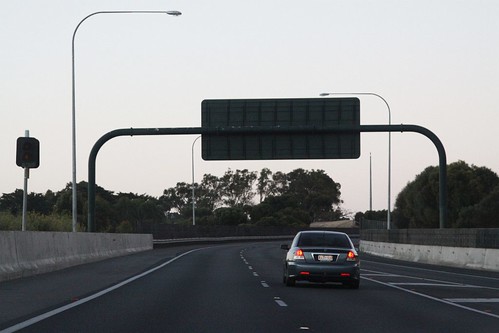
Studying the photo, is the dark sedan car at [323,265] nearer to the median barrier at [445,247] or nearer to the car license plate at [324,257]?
the car license plate at [324,257]

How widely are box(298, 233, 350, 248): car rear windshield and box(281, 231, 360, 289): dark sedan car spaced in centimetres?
10

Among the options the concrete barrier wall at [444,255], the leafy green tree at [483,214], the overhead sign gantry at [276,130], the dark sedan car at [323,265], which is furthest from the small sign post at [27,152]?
the leafy green tree at [483,214]

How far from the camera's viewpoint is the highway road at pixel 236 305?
A: 14562 mm

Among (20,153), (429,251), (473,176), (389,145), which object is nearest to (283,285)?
(20,153)

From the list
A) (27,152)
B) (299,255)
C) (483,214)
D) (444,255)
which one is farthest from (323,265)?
(483,214)

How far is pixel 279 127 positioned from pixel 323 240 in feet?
66.3

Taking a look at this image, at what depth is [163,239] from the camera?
7838 cm

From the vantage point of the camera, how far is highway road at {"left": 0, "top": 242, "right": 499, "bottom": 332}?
14562mm

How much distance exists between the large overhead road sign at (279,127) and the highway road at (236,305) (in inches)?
657

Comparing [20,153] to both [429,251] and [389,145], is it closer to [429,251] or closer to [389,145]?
[429,251]

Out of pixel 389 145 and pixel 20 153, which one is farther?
pixel 389 145

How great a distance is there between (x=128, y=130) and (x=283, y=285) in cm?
2106

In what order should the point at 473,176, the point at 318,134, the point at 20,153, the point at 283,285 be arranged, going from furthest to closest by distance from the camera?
the point at 473,176
the point at 318,134
the point at 20,153
the point at 283,285

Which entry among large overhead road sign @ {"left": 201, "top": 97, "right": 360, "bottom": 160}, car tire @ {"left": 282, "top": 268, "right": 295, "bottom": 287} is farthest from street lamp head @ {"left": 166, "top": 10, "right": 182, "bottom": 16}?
car tire @ {"left": 282, "top": 268, "right": 295, "bottom": 287}
